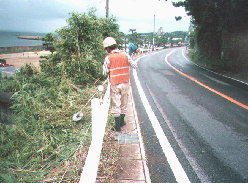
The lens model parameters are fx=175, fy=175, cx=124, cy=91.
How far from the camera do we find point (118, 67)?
3744 millimetres

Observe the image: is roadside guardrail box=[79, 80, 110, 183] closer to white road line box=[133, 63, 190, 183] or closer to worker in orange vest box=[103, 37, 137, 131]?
white road line box=[133, 63, 190, 183]

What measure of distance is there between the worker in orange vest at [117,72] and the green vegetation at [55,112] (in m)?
0.74

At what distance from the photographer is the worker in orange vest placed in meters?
3.69

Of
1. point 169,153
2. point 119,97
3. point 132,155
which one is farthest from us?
point 119,97

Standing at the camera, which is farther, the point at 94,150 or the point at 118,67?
the point at 118,67

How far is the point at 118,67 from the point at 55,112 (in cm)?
199

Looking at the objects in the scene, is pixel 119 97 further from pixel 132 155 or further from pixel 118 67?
pixel 132 155

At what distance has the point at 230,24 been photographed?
13844 mm

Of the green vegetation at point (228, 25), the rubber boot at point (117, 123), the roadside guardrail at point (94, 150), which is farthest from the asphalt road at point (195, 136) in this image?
the green vegetation at point (228, 25)

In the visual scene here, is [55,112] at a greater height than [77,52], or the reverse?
[77,52]

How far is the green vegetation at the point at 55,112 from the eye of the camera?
2681 millimetres

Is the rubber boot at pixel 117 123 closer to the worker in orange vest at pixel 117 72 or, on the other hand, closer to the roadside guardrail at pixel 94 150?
the worker in orange vest at pixel 117 72

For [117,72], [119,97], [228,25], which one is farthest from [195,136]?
[228,25]

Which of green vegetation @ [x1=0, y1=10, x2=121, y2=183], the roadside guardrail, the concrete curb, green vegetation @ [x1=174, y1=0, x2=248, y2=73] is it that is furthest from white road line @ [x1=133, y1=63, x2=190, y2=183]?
green vegetation @ [x1=174, y1=0, x2=248, y2=73]
